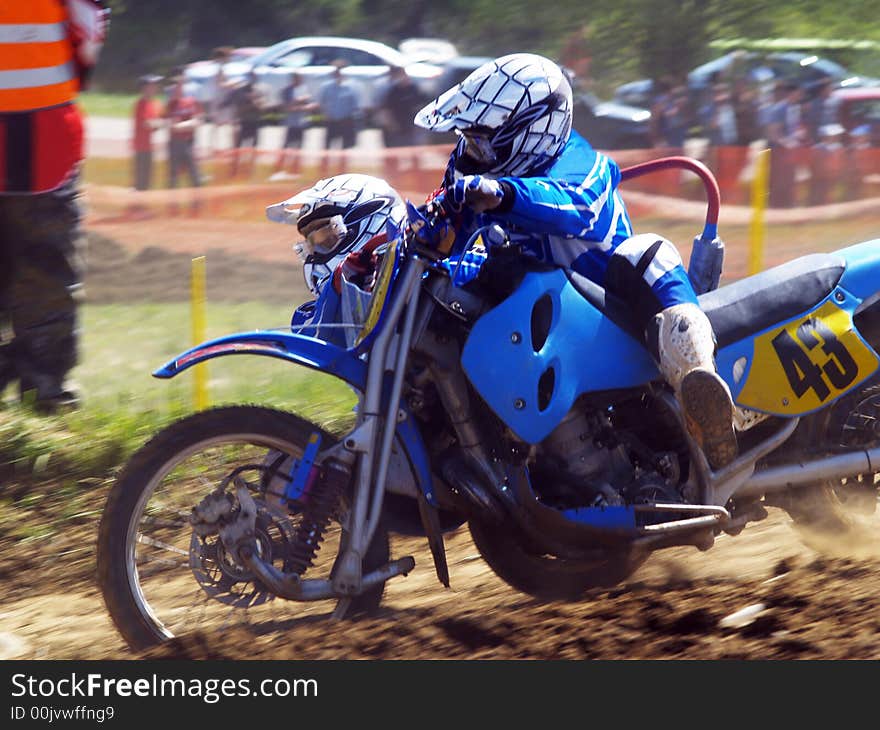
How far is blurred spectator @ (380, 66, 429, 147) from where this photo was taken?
11.6m

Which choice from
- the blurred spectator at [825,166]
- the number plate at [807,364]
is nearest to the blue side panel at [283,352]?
the number plate at [807,364]

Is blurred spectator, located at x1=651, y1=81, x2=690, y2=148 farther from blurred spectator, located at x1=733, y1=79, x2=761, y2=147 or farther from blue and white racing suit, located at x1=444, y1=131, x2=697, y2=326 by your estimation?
blue and white racing suit, located at x1=444, y1=131, x2=697, y2=326

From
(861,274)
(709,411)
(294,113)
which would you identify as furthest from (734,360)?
(294,113)

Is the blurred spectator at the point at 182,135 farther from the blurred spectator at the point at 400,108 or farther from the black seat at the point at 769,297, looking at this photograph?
the black seat at the point at 769,297

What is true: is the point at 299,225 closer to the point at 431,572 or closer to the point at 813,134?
the point at 431,572

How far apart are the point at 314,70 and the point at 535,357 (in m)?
9.88

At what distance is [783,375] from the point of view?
4.06 meters

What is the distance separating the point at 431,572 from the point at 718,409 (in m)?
1.41

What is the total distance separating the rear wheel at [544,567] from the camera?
4.00m

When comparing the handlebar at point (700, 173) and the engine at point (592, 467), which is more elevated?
the handlebar at point (700, 173)

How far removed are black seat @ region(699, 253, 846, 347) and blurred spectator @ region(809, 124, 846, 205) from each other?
7.02 metres

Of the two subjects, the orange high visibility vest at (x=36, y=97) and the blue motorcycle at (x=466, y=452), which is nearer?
the blue motorcycle at (x=466, y=452)

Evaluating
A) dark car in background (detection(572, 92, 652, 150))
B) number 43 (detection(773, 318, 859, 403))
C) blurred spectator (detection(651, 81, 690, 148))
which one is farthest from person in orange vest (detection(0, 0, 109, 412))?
dark car in background (detection(572, 92, 652, 150))

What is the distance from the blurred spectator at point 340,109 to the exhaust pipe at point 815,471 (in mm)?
7787
